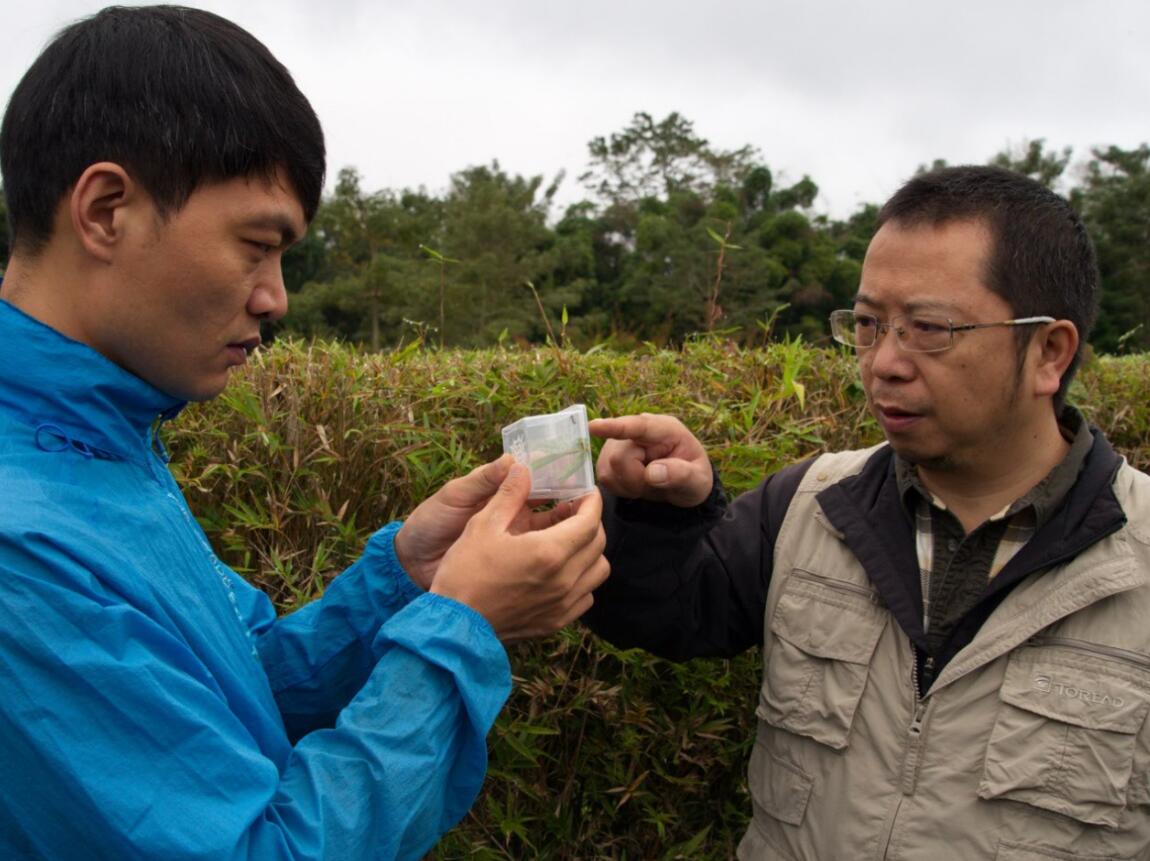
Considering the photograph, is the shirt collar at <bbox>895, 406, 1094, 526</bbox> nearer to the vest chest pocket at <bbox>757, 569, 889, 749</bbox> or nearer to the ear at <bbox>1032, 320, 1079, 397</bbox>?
the ear at <bbox>1032, 320, 1079, 397</bbox>

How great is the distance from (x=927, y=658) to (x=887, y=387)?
0.59 metres

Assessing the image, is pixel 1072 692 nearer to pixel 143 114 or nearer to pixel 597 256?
pixel 143 114

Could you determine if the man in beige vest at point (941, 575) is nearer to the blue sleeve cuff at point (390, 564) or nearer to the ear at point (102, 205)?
the blue sleeve cuff at point (390, 564)

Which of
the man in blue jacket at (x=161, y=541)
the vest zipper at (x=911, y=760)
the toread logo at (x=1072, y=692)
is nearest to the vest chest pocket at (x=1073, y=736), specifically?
the toread logo at (x=1072, y=692)

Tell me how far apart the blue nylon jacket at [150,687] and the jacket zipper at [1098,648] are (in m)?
1.12

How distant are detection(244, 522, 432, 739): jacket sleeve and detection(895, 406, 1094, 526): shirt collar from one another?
1.14 metres

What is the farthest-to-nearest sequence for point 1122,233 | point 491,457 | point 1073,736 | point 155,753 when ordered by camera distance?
point 1122,233 < point 491,457 < point 1073,736 < point 155,753

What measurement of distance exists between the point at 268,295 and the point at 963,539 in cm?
154

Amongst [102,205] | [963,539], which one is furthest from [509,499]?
[963,539]

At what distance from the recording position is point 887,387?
2031 mm

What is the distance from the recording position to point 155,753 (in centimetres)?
105

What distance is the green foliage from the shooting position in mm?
2609

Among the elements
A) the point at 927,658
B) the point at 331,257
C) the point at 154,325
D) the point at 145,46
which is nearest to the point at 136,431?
the point at 154,325

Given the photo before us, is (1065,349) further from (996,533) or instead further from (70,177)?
(70,177)
